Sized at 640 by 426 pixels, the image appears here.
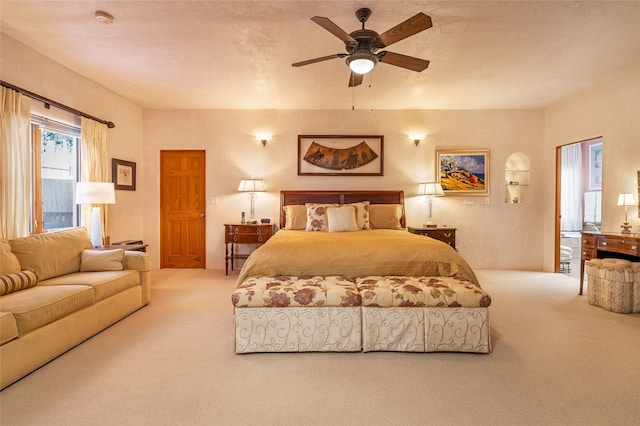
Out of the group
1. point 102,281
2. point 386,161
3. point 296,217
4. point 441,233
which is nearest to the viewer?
point 102,281

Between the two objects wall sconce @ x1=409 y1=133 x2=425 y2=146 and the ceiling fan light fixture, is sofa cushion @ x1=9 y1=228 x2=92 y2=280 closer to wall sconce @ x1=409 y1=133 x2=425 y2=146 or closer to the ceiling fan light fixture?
the ceiling fan light fixture

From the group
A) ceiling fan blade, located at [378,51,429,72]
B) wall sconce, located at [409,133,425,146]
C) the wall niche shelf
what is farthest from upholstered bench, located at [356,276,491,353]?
the wall niche shelf

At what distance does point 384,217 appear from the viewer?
500cm

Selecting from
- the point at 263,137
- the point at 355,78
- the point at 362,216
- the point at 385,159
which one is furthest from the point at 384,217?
the point at 263,137

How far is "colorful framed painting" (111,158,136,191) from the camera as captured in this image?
486 cm

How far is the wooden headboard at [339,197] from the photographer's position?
550 centimetres

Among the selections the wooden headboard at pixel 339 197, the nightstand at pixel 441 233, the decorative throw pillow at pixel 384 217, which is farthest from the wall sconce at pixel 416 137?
the nightstand at pixel 441 233

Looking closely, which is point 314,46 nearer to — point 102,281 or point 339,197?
point 339,197

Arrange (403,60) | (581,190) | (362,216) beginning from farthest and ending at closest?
(581,190)
(362,216)
(403,60)

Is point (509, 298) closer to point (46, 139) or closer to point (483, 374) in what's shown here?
point (483, 374)

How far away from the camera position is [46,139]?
382 cm

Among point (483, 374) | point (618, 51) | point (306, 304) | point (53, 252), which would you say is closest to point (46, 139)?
point (53, 252)

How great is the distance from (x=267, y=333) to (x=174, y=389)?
2.40 ft

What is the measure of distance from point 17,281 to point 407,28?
371 cm
